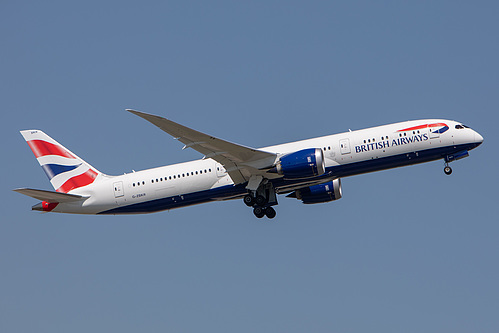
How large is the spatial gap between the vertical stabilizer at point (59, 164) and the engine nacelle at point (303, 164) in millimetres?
13894

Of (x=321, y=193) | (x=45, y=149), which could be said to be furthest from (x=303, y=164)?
(x=45, y=149)

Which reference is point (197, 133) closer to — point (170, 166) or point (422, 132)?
point (170, 166)

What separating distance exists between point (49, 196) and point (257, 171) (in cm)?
1337

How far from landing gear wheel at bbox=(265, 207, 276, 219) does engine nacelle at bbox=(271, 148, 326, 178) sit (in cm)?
429

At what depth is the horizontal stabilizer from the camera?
43025 millimetres

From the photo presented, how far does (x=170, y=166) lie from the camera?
152 feet

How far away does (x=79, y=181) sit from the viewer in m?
48.7

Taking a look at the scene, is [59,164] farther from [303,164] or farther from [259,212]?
[303,164]

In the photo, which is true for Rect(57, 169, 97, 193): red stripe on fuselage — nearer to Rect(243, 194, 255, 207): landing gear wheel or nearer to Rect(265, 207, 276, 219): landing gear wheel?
Rect(243, 194, 255, 207): landing gear wheel

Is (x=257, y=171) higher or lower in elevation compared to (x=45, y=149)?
lower

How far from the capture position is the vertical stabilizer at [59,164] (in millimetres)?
48719

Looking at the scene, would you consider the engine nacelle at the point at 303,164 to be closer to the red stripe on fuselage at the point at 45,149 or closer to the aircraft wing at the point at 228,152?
the aircraft wing at the point at 228,152

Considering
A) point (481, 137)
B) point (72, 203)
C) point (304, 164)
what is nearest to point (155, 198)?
point (72, 203)

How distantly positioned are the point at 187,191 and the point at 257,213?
482 cm
